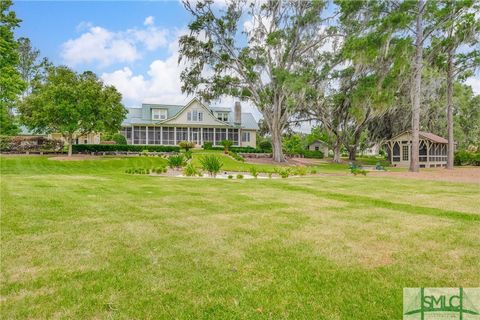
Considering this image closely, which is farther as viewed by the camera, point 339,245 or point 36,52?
point 36,52

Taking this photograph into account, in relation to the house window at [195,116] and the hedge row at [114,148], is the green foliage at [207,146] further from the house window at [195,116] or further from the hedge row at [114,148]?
the house window at [195,116]

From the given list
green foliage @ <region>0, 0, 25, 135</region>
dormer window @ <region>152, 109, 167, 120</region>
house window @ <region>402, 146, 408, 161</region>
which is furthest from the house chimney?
green foliage @ <region>0, 0, 25, 135</region>

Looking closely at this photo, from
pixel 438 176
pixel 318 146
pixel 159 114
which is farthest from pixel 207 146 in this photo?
pixel 318 146

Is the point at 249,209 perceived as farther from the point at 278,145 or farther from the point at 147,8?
the point at 278,145

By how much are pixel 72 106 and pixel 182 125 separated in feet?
49.8

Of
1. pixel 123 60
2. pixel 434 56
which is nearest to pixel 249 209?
pixel 123 60

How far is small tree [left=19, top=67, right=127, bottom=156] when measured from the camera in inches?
→ 976

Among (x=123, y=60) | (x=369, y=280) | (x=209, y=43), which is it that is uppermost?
(x=209, y=43)

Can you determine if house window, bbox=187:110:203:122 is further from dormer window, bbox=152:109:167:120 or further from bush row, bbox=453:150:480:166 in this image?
bush row, bbox=453:150:480:166

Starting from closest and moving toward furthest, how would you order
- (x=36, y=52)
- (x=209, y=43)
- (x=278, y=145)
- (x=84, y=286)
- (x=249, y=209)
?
A: (x=84, y=286)
(x=249, y=209)
(x=209, y=43)
(x=278, y=145)
(x=36, y=52)

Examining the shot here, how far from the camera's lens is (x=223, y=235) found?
4875 mm

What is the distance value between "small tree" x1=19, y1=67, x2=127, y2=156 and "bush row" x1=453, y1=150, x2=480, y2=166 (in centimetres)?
3408

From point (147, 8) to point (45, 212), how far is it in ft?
36.2

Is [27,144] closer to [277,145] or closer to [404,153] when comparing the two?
[277,145]
